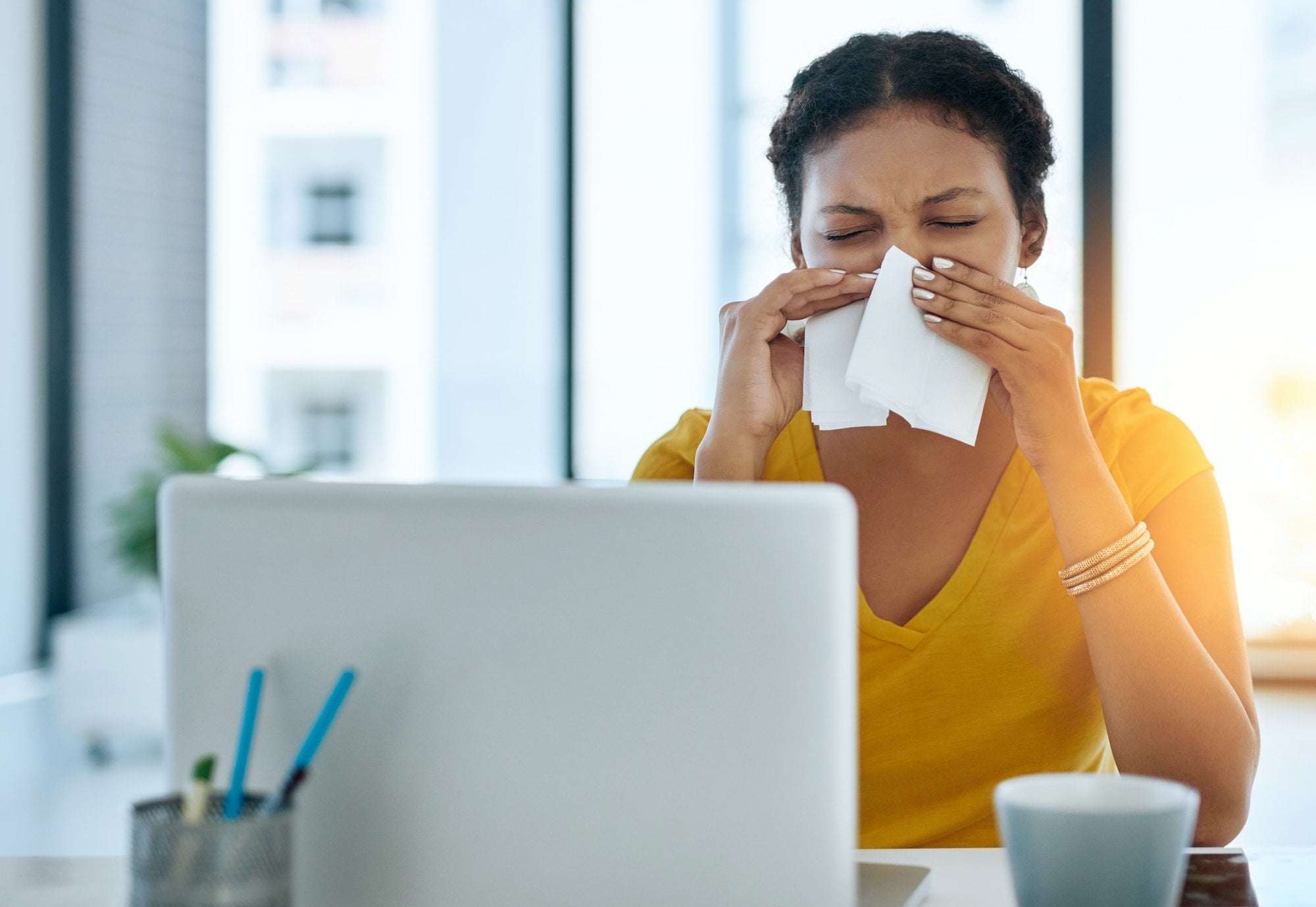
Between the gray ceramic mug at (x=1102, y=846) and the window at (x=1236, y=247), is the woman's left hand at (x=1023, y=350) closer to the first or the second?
the gray ceramic mug at (x=1102, y=846)

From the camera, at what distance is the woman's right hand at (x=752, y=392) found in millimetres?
1203

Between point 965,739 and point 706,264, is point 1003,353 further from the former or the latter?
point 706,264

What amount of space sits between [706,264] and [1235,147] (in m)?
1.71

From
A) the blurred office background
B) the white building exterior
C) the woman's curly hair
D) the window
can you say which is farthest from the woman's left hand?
the white building exterior

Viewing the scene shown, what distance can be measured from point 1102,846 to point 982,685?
1.86 ft

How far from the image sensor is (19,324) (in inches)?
153

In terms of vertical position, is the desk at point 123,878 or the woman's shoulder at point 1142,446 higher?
the woman's shoulder at point 1142,446

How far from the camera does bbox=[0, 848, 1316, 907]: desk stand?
2.54ft

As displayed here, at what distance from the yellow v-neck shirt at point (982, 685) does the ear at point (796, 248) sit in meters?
0.40

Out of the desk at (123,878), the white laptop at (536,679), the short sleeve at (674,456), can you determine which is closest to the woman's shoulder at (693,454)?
the short sleeve at (674,456)

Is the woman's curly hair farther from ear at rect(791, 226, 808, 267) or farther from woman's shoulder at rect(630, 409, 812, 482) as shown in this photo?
woman's shoulder at rect(630, 409, 812, 482)

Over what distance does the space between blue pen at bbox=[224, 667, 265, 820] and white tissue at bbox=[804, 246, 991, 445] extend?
594 millimetres

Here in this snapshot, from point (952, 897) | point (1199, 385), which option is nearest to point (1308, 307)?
point (1199, 385)

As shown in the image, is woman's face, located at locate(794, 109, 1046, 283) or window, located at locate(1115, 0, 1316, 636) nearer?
woman's face, located at locate(794, 109, 1046, 283)
